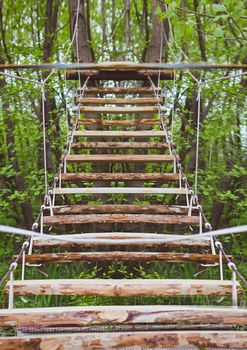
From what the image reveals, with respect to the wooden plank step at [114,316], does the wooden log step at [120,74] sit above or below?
above

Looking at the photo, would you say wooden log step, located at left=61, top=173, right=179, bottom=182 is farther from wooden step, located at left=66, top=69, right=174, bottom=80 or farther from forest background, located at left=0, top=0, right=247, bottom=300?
wooden step, located at left=66, top=69, right=174, bottom=80

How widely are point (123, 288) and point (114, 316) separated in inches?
13.0

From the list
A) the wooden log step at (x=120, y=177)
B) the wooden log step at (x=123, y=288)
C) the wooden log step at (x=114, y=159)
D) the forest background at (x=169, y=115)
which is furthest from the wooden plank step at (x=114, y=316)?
the forest background at (x=169, y=115)

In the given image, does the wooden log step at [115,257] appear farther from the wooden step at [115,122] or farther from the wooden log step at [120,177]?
the wooden step at [115,122]

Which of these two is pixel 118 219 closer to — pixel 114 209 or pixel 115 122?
pixel 114 209

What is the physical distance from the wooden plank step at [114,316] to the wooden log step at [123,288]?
255mm

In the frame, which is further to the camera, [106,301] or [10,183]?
[10,183]

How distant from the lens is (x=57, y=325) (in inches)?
90.6

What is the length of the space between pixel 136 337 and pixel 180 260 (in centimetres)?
112

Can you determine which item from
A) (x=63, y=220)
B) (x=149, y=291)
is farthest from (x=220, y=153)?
(x=149, y=291)

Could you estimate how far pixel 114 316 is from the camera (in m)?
2.32

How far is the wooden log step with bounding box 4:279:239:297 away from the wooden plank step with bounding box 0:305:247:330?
25 cm

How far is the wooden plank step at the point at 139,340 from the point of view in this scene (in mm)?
2201

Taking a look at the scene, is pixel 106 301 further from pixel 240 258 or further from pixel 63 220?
pixel 240 258
